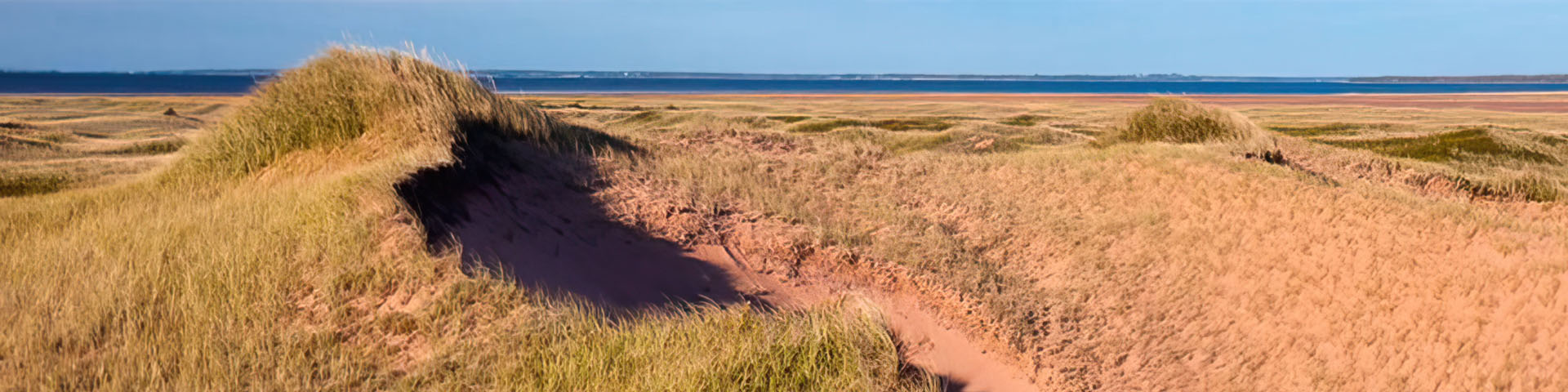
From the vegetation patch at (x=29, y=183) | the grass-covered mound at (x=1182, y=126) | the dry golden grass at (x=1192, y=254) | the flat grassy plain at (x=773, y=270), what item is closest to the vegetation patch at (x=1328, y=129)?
the grass-covered mound at (x=1182, y=126)

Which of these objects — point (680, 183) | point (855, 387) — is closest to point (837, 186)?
point (680, 183)

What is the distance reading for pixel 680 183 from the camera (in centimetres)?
871

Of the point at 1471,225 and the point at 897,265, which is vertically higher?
the point at 1471,225

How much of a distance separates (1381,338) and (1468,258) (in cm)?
120

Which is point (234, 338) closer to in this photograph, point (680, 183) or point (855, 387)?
point (855, 387)

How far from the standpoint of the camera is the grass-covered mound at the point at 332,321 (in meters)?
4.40

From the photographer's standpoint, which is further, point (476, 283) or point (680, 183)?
point (680, 183)

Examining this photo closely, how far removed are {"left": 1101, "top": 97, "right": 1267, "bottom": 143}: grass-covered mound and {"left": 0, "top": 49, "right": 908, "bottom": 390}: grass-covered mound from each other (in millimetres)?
9638

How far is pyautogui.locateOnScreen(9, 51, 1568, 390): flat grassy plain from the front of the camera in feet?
15.2

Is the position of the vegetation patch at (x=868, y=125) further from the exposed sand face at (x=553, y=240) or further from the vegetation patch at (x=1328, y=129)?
the exposed sand face at (x=553, y=240)

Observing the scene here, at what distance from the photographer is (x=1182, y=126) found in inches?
545

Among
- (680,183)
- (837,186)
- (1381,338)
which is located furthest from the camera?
(837,186)

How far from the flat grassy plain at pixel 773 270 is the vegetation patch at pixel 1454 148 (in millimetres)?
5912

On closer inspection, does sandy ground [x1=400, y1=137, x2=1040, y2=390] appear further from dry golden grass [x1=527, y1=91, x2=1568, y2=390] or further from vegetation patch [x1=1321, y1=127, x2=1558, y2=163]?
vegetation patch [x1=1321, y1=127, x2=1558, y2=163]
